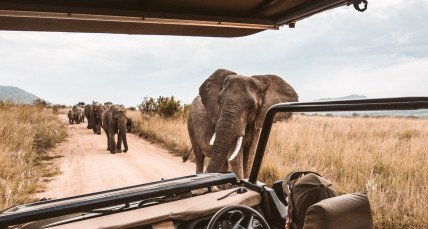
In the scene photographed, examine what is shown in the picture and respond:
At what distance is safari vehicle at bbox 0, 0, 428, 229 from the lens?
224 cm

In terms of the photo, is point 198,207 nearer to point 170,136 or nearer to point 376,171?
point 376,171

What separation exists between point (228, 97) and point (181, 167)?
353 cm

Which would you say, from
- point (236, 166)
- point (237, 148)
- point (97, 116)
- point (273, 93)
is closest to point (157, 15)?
point (237, 148)

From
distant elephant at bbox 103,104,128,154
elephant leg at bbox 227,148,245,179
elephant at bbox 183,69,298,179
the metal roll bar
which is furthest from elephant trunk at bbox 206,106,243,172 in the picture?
distant elephant at bbox 103,104,128,154

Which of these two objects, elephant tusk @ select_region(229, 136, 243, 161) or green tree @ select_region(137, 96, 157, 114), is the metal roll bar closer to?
elephant tusk @ select_region(229, 136, 243, 161)

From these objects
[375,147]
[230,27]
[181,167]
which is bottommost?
[181,167]

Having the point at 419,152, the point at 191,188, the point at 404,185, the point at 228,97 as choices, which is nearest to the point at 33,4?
the point at 191,188

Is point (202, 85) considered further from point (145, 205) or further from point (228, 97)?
point (145, 205)

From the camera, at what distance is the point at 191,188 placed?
2.90 m

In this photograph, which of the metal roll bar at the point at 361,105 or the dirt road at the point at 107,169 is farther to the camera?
the dirt road at the point at 107,169

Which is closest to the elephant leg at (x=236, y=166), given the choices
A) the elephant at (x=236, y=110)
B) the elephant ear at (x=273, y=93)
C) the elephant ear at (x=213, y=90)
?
the elephant at (x=236, y=110)

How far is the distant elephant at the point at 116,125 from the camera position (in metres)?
11.5

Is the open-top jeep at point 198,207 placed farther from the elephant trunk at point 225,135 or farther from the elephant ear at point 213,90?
the elephant ear at point 213,90

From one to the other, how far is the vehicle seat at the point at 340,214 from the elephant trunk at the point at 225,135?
3.45 meters
